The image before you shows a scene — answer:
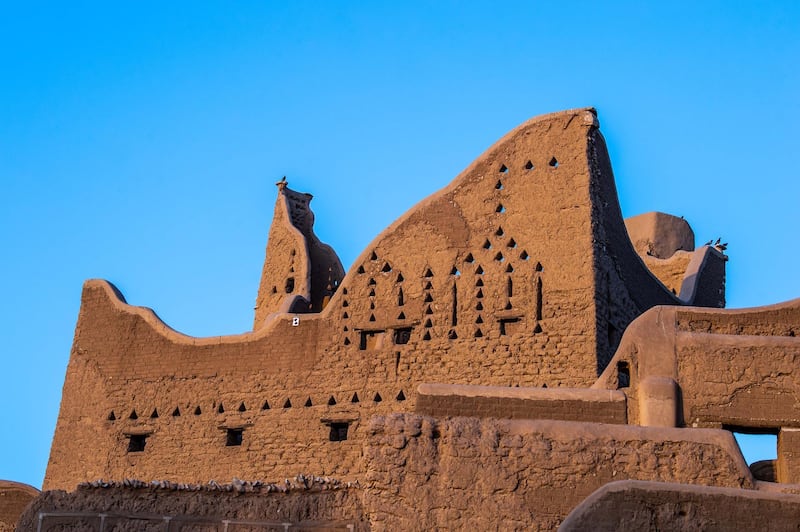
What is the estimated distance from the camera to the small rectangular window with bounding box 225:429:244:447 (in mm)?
19438

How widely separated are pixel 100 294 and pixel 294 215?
12.3 feet

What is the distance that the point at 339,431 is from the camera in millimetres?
18688

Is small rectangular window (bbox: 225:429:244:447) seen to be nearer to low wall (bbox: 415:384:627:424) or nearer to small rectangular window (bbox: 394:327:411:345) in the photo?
small rectangular window (bbox: 394:327:411:345)

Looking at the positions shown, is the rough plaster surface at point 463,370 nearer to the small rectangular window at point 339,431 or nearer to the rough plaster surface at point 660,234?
the small rectangular window at point 339,431

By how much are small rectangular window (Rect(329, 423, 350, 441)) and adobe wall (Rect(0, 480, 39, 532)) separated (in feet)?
13.0

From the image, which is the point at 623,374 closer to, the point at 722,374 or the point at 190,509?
the point at 722,374

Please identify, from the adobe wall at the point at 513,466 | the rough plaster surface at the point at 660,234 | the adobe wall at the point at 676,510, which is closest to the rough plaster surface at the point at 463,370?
the adobe wall at the point at 513,466

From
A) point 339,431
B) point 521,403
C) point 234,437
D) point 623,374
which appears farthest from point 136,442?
point 521,403

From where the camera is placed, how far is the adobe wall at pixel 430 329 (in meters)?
18.0

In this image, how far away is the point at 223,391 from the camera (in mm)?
19828

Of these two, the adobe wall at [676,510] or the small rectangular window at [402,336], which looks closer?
the adobe wall at [676,510]

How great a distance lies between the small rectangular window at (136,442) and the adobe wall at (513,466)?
916cm

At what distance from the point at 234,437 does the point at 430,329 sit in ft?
10.8

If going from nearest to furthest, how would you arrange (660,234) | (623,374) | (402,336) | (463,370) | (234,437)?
(623,374), (463,370), (402,336), (234,437), (660,234)
